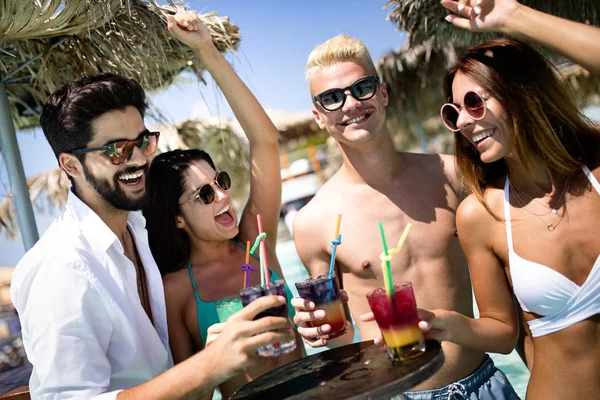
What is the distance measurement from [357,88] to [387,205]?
0.57 meters

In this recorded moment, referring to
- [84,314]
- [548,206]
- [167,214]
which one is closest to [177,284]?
[167,214]

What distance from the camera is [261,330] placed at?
66.7 inches

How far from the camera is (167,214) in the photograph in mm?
2707

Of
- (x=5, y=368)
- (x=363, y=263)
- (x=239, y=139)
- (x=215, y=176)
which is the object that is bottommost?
(x=5, y=368)

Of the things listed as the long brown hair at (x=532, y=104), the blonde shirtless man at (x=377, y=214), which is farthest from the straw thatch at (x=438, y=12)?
the long brown hair at (x=532, y=104)

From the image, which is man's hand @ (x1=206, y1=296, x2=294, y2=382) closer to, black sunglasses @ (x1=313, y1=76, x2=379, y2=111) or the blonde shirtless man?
the blonde shirtless man

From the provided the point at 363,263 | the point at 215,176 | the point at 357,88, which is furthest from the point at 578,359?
the point at 215,176

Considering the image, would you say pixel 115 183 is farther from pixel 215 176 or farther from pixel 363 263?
pixel 363 263

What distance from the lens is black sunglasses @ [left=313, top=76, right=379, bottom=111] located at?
2.58 metres

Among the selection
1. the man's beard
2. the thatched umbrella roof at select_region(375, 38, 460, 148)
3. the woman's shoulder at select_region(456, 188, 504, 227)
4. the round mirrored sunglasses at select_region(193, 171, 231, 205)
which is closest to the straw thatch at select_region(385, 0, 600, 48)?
the thatched umbrella roof at select_region(375, 38, 460, 148)

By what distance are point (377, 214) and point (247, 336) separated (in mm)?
1198

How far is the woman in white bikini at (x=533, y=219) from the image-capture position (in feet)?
6.53

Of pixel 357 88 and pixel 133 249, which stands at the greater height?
pixel 357 88

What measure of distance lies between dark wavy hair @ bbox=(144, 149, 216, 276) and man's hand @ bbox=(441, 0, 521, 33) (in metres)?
1.36
